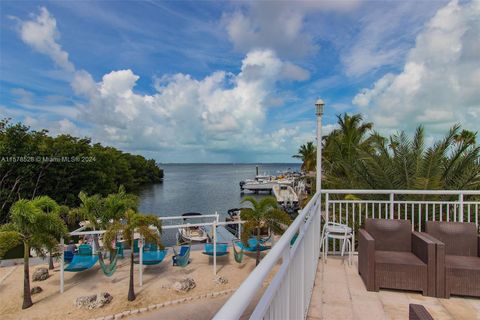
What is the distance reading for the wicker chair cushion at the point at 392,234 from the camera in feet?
11.2

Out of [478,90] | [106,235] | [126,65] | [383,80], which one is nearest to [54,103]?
[126,65]

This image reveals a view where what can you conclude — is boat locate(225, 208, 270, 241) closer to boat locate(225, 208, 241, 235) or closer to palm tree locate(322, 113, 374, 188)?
boat locate(225, 208, 241, 235)

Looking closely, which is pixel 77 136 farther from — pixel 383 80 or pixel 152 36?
pixel 383 80

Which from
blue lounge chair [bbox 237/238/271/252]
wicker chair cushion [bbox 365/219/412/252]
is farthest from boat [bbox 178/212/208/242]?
wicker chair cushion [bbox 365/219/412/252]

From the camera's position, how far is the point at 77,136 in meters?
28.9

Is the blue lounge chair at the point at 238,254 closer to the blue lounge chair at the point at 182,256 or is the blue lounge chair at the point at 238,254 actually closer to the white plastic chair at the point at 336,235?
the blue lounge chair at the point at 182,256

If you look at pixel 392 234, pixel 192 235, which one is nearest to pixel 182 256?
pixel 192 235

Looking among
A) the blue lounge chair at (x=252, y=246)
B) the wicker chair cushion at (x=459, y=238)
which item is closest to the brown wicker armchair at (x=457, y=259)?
the wicker chair cushion at (x=459, y=238)

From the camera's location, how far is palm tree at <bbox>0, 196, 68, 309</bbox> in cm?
773

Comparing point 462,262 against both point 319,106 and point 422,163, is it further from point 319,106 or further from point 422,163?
point 422,163

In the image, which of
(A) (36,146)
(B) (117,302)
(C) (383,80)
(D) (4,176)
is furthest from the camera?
(A) (36,146)

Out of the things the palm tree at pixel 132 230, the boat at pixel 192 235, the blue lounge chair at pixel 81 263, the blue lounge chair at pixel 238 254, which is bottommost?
the boat at pixel 192 235

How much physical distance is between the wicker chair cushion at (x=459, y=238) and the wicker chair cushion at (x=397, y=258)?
442mm

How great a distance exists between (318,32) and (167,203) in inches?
1266
